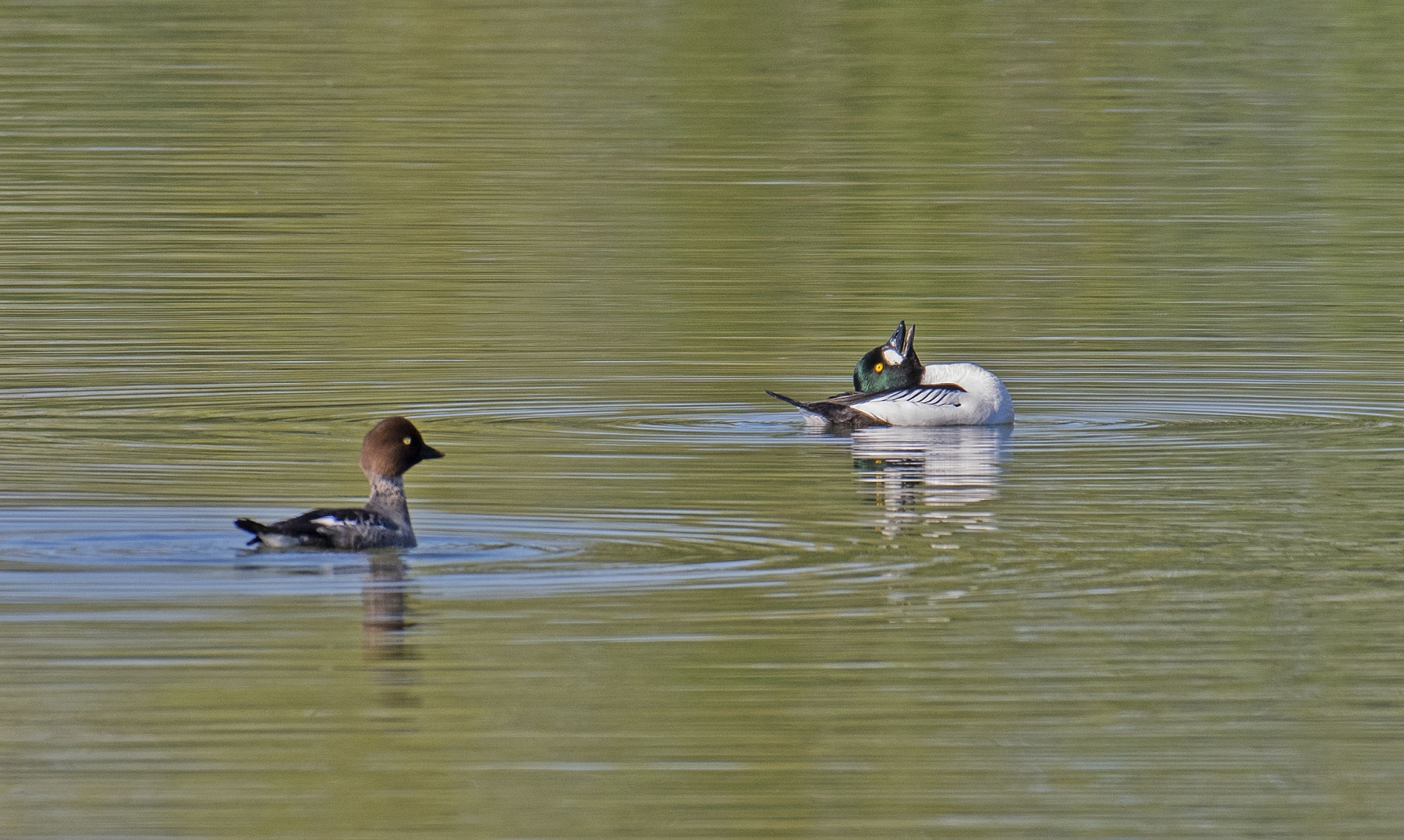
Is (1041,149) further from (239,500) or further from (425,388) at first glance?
(239,500)

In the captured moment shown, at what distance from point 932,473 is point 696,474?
1.50 metres

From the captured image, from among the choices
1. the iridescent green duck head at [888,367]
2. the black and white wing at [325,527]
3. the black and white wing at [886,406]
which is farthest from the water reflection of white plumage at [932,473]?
the black and white wing at [325,527]

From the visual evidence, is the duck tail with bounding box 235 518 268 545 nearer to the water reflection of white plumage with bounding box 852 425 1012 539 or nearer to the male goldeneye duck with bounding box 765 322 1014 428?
the water reflection of white plumage with bounding box 852 425 1012 539

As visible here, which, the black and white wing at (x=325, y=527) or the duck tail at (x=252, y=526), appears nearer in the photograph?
the duck tail at (x=252, y=526)

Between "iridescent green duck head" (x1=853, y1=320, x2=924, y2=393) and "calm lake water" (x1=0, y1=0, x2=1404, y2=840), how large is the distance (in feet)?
2.17

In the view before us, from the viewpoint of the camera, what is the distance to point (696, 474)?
14984mm

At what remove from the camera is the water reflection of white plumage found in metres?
13.8

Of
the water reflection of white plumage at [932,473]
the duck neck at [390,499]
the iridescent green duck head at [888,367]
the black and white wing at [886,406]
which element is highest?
the iridescent green duck head at [888,367]

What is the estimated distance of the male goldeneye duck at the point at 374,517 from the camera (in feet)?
40.0

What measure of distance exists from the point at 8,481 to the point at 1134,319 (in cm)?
1001

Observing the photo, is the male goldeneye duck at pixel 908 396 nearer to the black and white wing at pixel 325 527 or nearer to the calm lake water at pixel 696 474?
the calm lake water at pixel 696 474

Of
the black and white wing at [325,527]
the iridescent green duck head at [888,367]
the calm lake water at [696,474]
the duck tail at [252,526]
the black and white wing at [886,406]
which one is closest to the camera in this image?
the calm lake water at [696,474]

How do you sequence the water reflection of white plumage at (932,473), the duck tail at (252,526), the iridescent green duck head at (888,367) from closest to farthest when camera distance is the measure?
the duck tail at (252,526) < the water reflection of white plumage at (932,473) < the iridescent green duck head at (888,367)

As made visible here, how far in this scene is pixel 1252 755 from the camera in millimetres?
9461
